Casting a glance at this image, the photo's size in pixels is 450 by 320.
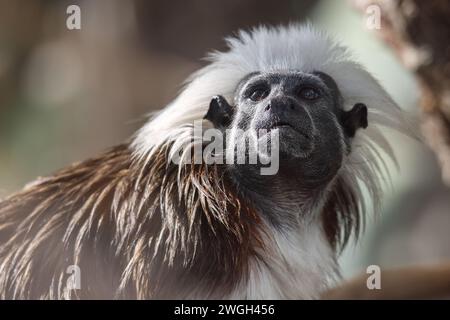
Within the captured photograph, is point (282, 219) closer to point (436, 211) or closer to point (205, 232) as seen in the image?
point (205, 232)

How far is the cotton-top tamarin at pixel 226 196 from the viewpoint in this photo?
346cm

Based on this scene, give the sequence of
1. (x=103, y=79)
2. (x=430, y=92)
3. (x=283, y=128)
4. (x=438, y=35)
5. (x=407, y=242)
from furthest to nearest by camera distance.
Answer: (x=103, y=79) → (x=407, y=242) → (x=430, y=92) → (x=438, y=35) → (x=283, y=128)

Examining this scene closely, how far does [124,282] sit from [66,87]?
206 inches

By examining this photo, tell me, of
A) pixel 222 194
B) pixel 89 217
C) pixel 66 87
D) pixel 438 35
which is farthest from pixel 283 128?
pixel 66 87

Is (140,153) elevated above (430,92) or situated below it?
below

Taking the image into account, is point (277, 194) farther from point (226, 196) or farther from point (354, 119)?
point (354, 119)

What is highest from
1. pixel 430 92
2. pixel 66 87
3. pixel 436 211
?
pixel 66 87

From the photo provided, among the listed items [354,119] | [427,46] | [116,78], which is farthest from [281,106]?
[116,78]

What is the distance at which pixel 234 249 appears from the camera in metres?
3.47

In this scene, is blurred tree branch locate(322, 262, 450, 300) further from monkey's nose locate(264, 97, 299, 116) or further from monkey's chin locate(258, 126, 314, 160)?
monkey's nose locate(264, 97, 299, 116)

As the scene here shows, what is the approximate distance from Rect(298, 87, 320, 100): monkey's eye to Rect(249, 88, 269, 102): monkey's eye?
148mm

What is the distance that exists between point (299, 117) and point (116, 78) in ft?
17.3

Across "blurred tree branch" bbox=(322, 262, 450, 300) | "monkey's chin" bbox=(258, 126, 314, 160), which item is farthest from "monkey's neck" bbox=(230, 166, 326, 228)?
"blurred tree branch" bbox=(322, 262, 450, 300)

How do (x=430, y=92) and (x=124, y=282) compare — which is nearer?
(x=124, y=282)
